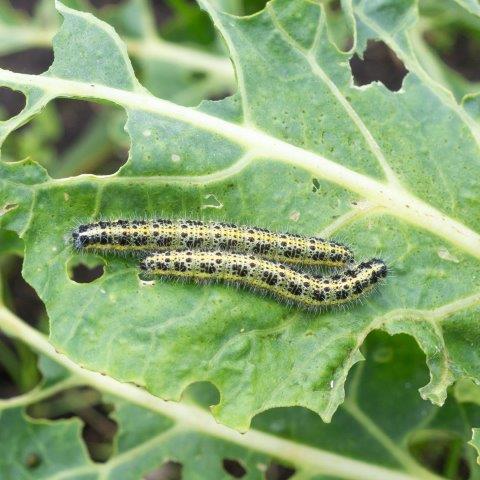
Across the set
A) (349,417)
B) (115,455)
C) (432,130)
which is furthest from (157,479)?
(432,130)

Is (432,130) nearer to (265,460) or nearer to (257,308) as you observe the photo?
(257,308)

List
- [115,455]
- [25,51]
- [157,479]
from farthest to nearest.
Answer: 1. [25,51]
2. [157,479]
3. [115,455]

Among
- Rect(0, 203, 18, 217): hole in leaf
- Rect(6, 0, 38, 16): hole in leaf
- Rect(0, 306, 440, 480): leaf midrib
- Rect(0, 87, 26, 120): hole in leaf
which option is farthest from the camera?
Rect(6, 0, 38, 16): hole in leaf

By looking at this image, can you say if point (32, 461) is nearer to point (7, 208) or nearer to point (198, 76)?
point (7, 208)

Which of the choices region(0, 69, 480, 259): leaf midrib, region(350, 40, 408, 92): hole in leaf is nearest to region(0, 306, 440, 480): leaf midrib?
region(0, 69, 480, 259): leaf midrib

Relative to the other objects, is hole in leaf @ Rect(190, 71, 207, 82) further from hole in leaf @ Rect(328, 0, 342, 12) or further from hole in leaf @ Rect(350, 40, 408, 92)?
hole in leaf @ Rect(350, 40, 408, 92)

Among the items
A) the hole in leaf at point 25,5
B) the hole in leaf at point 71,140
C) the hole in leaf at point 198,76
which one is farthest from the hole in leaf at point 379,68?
the hole in leaf at point 25,5
